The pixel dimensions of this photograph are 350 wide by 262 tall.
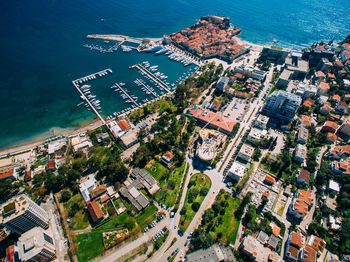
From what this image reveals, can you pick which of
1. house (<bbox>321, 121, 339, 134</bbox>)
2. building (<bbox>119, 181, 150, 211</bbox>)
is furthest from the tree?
house (<bbox>321, 121, 339, 134</bbox>)

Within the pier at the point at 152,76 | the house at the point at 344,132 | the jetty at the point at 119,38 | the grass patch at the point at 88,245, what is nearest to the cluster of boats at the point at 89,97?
the pier at the point at 152,76

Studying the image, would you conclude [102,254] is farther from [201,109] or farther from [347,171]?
[347,171]

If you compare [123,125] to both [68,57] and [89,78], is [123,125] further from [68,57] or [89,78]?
[68,57]

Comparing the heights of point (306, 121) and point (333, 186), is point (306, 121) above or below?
above

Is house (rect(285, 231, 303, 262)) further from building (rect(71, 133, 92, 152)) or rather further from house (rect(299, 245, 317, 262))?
building (rect(71, 133, 92, 152))

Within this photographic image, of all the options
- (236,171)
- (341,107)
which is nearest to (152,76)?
(236,171)

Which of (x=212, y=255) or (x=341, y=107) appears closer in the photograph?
(x=212, y=255)

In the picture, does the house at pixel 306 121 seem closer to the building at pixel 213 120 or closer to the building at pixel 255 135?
the building at pixel 255 135

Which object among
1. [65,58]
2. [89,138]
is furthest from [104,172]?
[65,58]
